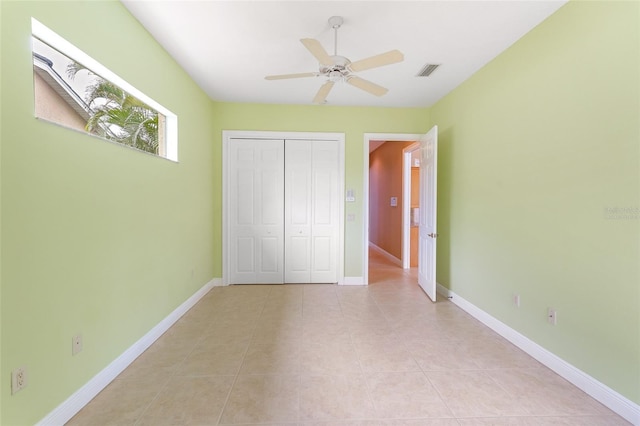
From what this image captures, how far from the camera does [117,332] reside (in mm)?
1976

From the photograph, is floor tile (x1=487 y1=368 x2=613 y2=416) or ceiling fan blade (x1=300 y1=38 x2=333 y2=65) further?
ceiling fan blade (x1=300 y1=38 x2=333 y2=65)

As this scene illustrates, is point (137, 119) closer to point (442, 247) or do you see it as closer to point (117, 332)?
point (117, 332)

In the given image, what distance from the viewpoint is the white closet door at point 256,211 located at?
407cm

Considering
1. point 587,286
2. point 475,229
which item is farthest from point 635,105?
point 475,229

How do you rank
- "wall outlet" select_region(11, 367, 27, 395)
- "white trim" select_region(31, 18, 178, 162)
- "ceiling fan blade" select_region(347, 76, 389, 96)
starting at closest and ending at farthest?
"wall outlet" select_region(11, 367, 27, 395) < "white trim" select_region(31, 18, 178, 162) < "ceiling fan blade" select_region(347, 76, 389, 96)

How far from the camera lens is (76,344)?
5.31 ft

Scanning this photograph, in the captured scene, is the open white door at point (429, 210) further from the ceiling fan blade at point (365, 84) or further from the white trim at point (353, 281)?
the ceiling fan blade at point (365, 84)

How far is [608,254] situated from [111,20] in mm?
3674

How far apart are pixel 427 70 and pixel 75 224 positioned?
344 cm

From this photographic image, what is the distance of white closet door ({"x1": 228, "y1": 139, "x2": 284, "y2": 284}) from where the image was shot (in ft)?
13.3

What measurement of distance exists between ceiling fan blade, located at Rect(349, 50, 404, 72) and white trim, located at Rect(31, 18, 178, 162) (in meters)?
1.77

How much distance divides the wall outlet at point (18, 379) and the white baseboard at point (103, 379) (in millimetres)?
268

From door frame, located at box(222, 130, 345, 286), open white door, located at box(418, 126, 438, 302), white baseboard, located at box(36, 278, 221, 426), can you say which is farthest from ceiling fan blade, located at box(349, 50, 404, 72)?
white baseboard, located at box(36, 278, 221, 426)

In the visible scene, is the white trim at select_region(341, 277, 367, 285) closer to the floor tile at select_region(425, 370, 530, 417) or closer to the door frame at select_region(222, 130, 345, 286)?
the door frame at select_region(222, 130, 345, 286)
